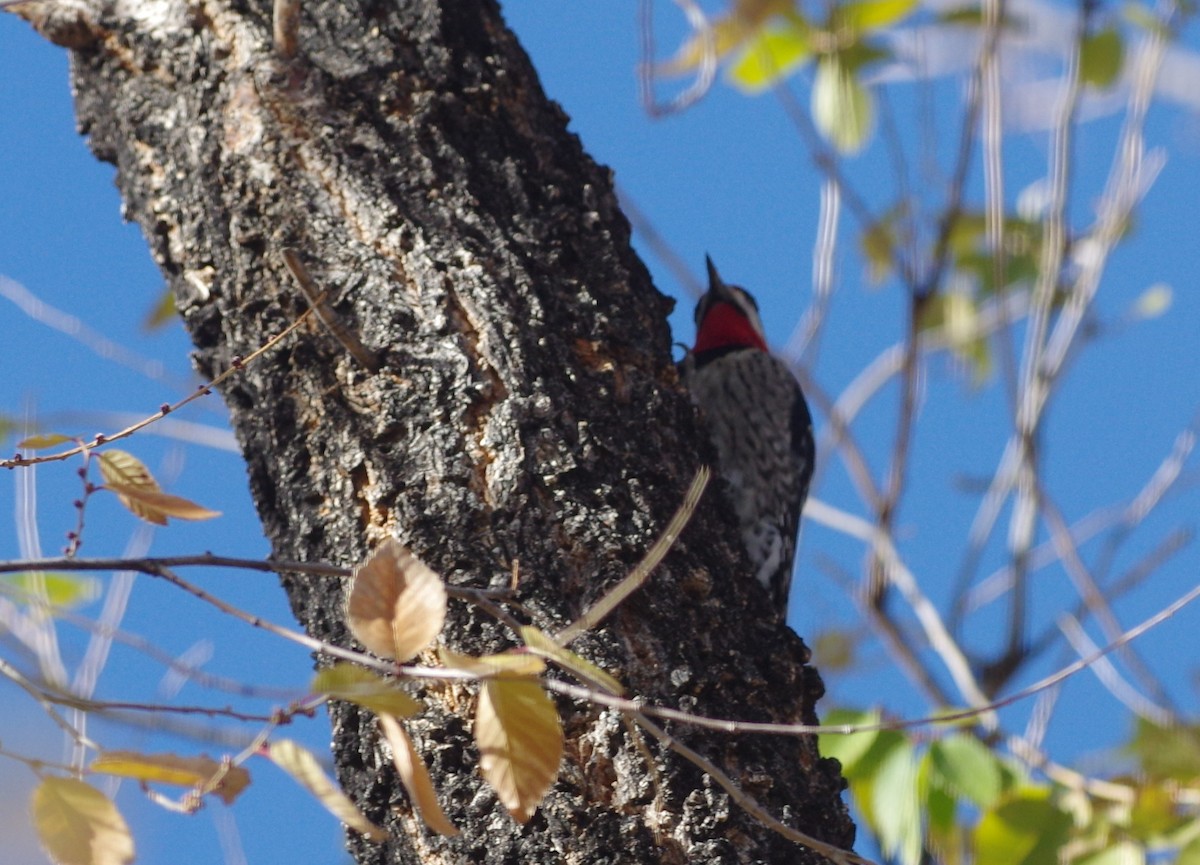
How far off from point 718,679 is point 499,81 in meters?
1.15

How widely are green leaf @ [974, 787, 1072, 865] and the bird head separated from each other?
1.89 metres

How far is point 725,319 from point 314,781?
11.7ft

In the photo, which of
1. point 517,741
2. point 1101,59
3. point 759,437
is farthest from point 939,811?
point 1101,59

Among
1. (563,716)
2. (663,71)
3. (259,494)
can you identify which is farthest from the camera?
(663,71)

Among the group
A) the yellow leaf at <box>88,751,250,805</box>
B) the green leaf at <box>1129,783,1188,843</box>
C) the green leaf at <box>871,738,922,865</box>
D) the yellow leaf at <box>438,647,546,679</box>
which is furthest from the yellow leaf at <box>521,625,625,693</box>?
the green leaf at <box>1129,783,1188,843</box>

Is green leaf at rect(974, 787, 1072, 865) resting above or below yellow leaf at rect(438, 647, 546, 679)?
above

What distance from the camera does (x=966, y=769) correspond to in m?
2.86

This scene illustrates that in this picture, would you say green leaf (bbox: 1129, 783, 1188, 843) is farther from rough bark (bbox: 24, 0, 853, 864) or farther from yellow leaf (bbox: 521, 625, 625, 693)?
yellow leaf (bbox: 521, 625, 625, 693)

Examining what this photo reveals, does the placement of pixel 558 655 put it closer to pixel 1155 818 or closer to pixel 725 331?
pixel 1155 818

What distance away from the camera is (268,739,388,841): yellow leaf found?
125 cm

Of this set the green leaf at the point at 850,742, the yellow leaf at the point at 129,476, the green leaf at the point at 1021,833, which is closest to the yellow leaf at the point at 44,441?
the yellow leaf at the point at 129,476

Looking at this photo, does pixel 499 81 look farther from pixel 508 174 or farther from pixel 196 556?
pixel 196 556

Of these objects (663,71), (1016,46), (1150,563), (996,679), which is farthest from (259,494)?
(1016,46)

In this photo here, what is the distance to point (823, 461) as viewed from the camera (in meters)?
5.36
